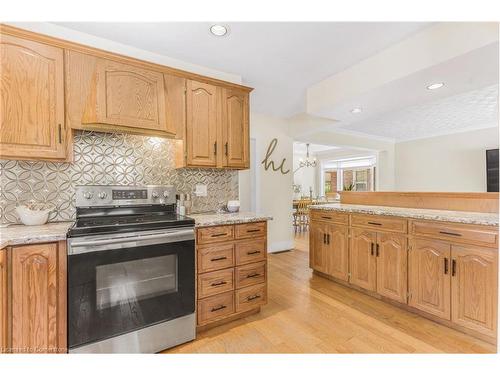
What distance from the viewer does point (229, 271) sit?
207 centimetres

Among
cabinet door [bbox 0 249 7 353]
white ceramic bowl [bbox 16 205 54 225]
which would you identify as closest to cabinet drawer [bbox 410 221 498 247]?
cabinet door [bbox 0 249 7 353]

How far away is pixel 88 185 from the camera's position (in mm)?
1968

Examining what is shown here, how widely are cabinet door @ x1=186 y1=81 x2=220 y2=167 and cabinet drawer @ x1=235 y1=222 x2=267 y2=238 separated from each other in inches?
27.4

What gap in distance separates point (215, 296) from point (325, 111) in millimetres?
2536

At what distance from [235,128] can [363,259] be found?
6.39 feet

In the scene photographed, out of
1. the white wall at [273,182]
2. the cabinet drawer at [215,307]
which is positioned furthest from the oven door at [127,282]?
the white wall at [273,182]

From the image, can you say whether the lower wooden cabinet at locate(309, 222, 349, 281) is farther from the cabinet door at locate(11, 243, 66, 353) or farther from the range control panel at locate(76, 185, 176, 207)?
the cabinet door at locate(11, 243, 66, 353)

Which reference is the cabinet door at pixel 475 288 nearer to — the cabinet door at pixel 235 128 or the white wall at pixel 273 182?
the cabinet door at pixel 235 128

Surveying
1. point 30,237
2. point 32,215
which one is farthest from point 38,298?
point 32,215

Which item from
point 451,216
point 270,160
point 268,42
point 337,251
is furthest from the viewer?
point 270,160

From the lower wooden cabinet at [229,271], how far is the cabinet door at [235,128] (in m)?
0.74

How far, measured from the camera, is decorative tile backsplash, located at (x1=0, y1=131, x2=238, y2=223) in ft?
6.02

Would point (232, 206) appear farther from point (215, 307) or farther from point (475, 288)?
point (475, 288)
